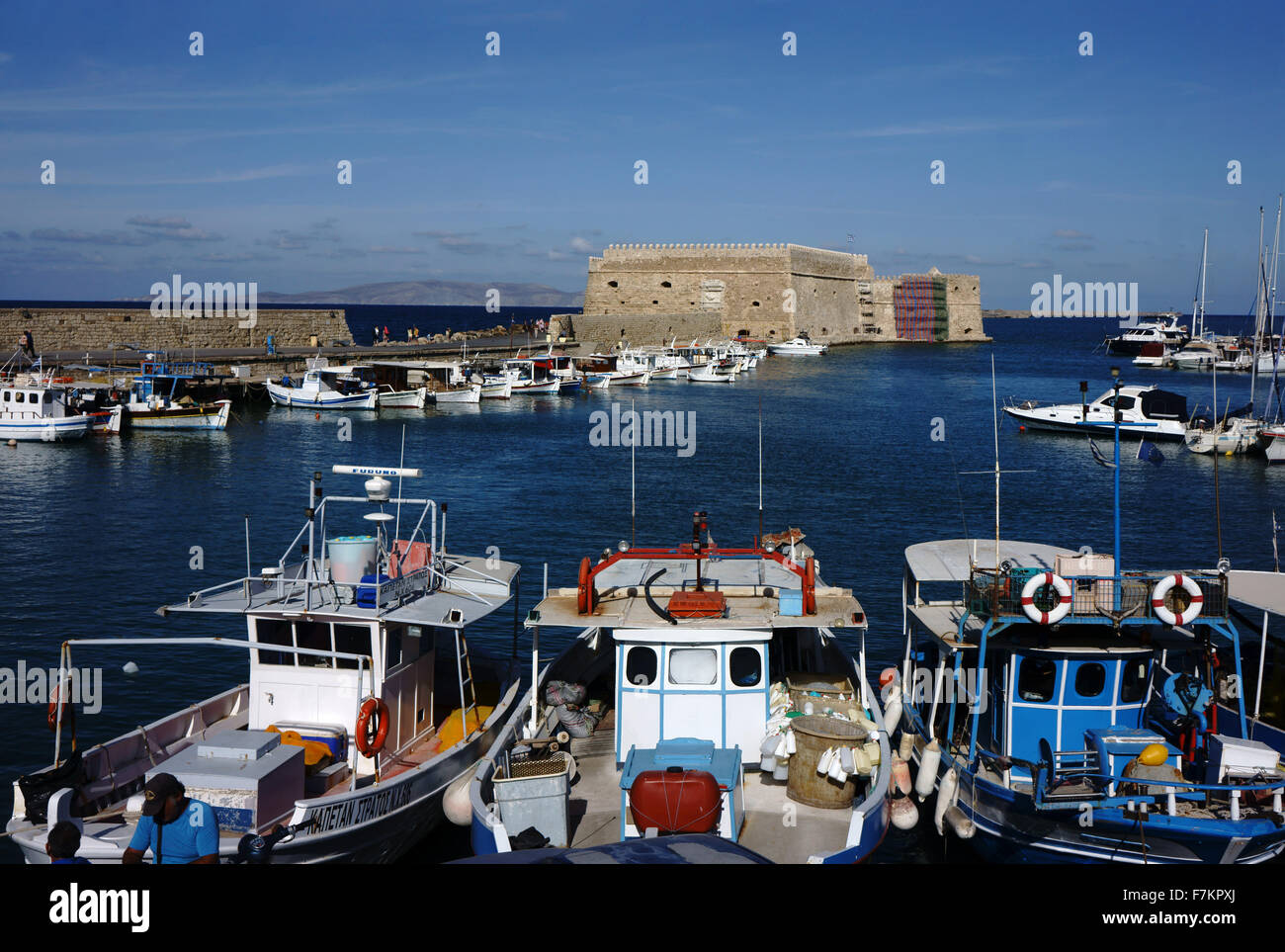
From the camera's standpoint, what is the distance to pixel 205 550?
93.9ft

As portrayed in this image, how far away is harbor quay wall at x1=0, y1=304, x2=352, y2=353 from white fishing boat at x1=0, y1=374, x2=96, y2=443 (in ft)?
59.5

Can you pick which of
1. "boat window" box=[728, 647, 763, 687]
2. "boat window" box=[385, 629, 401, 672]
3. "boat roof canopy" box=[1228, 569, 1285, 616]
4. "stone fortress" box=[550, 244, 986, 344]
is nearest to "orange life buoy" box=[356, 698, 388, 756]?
"boat window" box=[385, 629, 401, 672]

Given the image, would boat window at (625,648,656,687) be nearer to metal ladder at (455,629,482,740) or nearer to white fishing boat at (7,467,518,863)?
white fishing boat at (7,467,518,863)

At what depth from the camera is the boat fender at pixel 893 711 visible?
565 inches

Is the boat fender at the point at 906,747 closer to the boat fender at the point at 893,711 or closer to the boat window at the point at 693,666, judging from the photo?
the boat fender at the point at 893,711

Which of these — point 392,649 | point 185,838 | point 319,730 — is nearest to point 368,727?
point 319,730

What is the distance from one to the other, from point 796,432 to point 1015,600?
43.0 meters

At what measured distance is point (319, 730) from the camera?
12828 mm

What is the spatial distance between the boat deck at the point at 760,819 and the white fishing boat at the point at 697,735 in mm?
20

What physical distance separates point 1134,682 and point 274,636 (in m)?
10.00

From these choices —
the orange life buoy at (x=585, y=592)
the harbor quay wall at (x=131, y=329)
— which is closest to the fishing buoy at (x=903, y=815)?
the orange life buoy at (x=585, y=592)

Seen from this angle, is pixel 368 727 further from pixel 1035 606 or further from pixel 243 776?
pixel 1035 606

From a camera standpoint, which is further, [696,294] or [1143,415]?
[696,294]
